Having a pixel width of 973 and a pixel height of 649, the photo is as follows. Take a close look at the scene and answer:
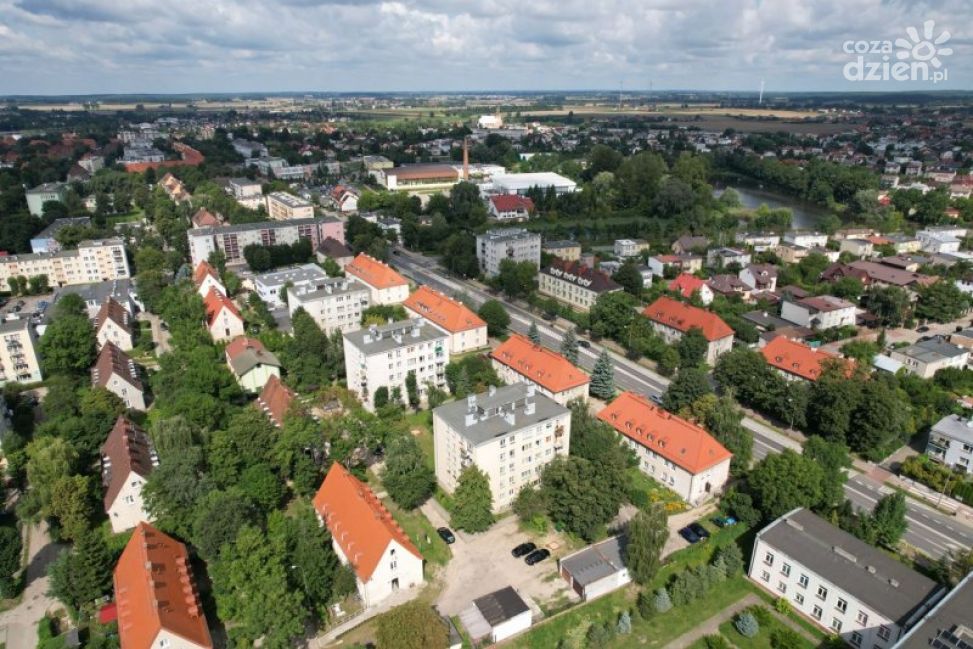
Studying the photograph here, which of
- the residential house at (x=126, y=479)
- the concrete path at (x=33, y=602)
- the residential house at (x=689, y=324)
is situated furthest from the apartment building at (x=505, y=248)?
the concrete path at (x=33, y=602)

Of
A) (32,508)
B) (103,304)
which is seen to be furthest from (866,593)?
(103,304)

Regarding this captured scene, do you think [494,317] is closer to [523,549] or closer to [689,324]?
[689,324]

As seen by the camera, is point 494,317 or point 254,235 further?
point 254,235

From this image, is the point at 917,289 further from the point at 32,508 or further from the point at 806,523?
the point at 32,508

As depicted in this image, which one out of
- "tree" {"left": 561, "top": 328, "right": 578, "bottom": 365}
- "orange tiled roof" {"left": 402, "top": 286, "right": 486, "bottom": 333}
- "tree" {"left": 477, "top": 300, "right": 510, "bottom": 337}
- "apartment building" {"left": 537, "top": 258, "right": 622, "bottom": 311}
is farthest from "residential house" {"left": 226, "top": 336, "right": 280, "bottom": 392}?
"apartment building" {"left": 537, "top": 258, "right": 622, "bottom": 311}

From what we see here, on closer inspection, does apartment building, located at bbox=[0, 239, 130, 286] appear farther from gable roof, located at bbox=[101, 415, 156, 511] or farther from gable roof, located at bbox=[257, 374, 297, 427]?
gable roof, located at bbox=[101, 415, 156, 511]

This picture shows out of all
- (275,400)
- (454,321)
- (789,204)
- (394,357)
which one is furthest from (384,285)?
(789,204)
